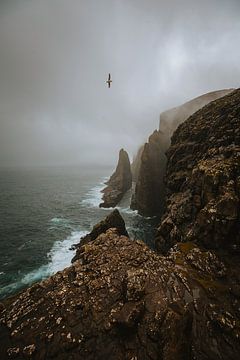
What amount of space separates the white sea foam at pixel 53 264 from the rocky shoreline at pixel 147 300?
1362 cm

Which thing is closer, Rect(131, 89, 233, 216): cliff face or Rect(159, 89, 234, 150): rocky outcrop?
Rect(131, 89, 233, 216): cliff face

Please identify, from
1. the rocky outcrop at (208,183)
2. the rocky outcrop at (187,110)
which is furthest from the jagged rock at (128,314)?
the rocky outcrop at (187,110)

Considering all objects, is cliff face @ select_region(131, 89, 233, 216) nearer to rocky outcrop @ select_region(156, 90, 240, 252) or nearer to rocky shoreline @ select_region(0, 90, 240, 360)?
rocky outcrop @ select_region(156, 90, 240, 252)

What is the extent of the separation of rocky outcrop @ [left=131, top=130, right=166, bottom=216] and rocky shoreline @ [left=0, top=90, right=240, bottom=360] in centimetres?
3646

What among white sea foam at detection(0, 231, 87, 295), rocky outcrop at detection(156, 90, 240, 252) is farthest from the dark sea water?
rocky outcrop at detection(156, 90, 240, 252)

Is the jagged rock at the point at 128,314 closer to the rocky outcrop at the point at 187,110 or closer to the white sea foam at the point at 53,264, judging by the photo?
the white sea foam at the point at 53,264

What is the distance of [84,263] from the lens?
68.0 ft

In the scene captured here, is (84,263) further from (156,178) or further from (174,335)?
(156,178)

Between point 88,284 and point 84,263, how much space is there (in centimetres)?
364

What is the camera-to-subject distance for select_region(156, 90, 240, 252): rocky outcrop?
21.8 m

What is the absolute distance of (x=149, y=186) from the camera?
6469cm

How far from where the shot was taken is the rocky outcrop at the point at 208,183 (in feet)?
71.6

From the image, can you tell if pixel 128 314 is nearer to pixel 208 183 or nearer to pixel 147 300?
pixel 147 300

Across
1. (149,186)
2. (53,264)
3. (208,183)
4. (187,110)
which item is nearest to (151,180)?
(149,186)
